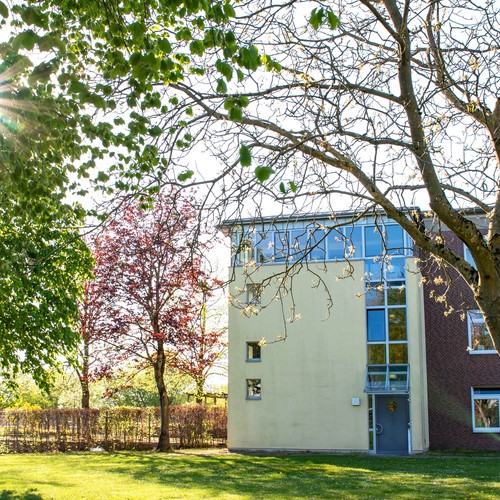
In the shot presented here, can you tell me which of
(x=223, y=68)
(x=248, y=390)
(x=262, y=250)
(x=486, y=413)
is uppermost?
(x=223, y=68)

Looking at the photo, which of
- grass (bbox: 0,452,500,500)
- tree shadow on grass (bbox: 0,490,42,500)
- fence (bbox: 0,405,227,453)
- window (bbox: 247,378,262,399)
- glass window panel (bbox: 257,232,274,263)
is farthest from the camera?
fence (bbox: 0,405,227,453)

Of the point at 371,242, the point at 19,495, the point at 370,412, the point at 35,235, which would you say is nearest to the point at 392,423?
the point at 370,412

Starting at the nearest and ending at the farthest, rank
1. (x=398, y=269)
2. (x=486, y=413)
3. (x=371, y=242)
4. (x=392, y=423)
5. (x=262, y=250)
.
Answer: (x=262, y=250) → (x=392, y=423) → (x=486, y=413) → (x=398, y=269) → (x=371, y=242)

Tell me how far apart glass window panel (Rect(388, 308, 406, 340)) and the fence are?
30.4 ft

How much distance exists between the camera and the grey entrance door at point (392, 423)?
2625cm

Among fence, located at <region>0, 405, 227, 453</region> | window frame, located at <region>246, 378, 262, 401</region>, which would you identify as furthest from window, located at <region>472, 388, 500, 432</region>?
fence, located at <region>0, 405, 227, 453</region>

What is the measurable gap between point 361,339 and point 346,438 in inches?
144

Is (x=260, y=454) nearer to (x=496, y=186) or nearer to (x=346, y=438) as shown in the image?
(x=346, y=438)

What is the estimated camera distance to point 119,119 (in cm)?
956

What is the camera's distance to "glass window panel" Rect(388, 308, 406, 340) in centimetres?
2691

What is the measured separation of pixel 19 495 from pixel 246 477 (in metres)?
5.91

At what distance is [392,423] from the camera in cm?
2642

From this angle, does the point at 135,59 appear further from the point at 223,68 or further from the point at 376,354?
the point at 376,354

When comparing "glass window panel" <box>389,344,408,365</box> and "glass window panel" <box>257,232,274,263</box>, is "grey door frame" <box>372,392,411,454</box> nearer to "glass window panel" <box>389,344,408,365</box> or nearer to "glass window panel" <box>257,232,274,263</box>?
"glass window panel" <box>389,344,408,365</box>
